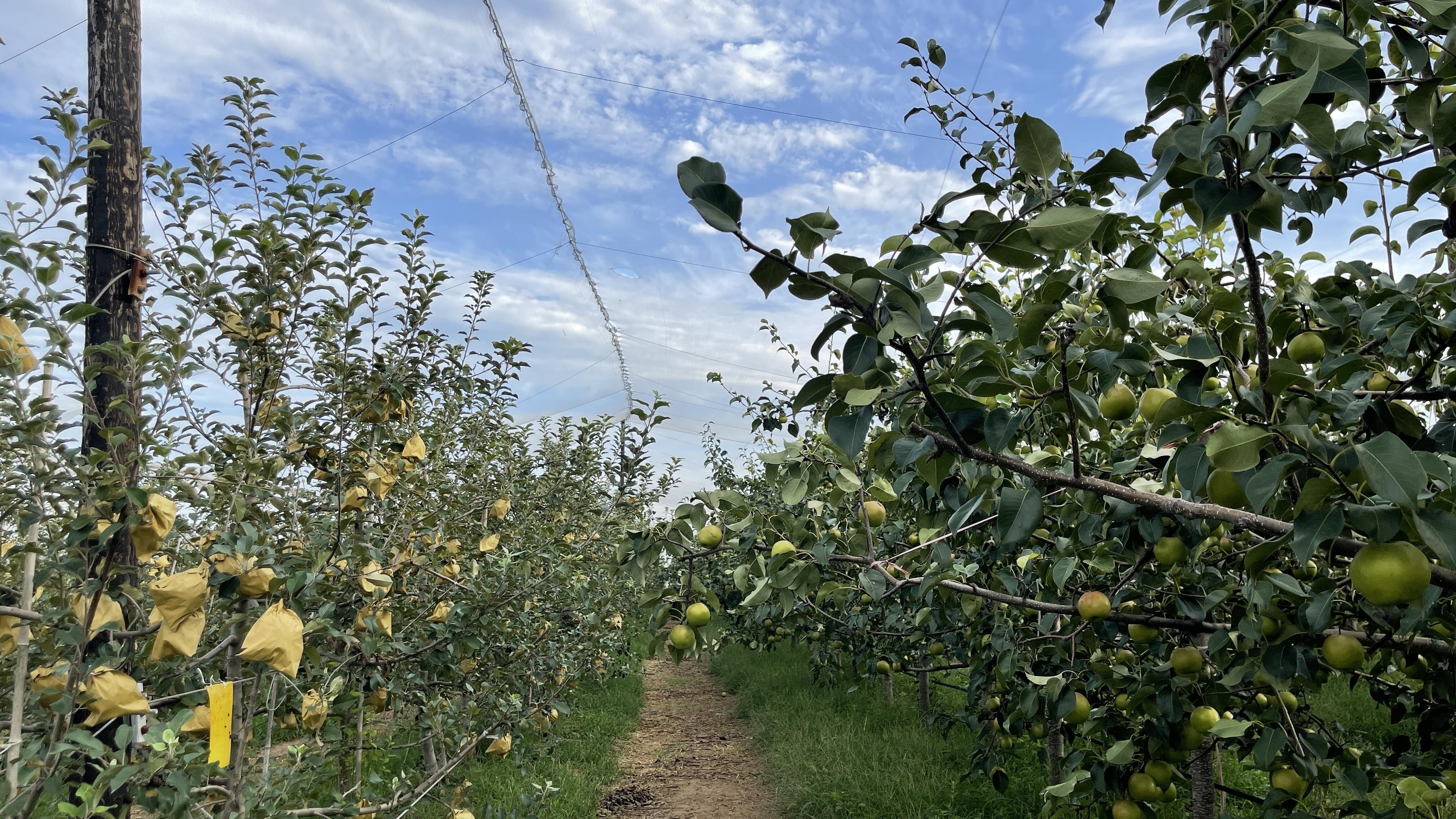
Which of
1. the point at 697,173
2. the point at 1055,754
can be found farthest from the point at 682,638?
the point at 1055,754

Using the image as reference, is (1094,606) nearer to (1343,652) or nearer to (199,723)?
(1343,652)

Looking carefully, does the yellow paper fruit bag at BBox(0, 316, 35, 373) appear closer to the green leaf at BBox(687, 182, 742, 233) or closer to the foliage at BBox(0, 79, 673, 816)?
the foliage at BBox(0, 79, 673, 816)

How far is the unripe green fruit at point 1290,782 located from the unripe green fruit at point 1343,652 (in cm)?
45

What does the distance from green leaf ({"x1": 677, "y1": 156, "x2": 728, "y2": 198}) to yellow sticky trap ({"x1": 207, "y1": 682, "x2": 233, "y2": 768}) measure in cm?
Result: 165

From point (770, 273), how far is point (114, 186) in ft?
7.41

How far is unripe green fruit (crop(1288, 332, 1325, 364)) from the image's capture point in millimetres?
1406

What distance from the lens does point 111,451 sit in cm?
183

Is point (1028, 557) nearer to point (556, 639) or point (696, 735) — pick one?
point (556, 639)

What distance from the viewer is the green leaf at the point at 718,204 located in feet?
2.87

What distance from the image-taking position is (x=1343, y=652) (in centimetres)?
149

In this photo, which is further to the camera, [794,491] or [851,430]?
[794,491]

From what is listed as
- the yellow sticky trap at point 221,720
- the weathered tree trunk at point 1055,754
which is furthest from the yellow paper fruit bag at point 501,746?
the weathered tree trunk at point 1055,754

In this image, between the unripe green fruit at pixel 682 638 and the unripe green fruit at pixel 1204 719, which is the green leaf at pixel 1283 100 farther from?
the unripe green fruit at pixel 1204 719

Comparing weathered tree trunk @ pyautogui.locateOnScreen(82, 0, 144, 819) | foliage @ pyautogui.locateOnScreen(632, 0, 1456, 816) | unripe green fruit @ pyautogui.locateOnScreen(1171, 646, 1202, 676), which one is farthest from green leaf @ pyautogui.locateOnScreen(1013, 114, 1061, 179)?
weathered tree trunk @ pyautogui.locateOnScreen(82, 0, 144, 819)
